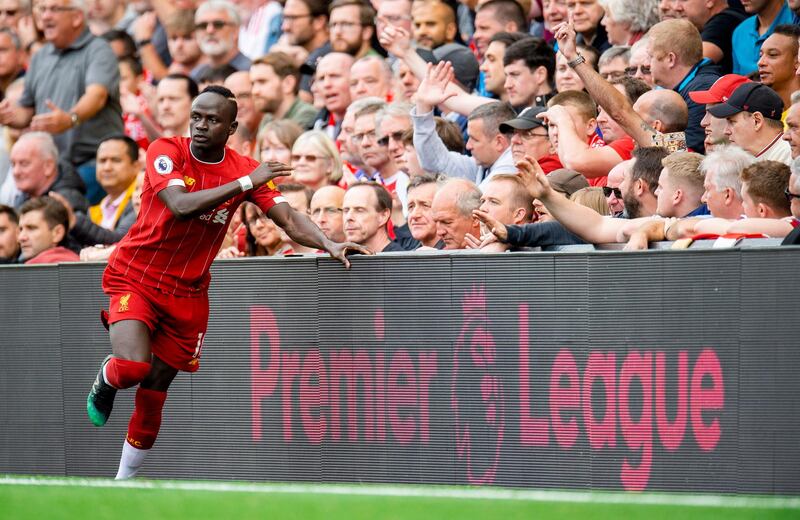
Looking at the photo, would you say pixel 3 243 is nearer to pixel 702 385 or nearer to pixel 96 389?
pixel 96 389

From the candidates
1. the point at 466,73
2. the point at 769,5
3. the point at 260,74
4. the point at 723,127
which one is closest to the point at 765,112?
the point at 723,127

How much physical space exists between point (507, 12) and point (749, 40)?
2.58 m

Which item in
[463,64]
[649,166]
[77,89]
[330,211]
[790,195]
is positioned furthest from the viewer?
[77,89]

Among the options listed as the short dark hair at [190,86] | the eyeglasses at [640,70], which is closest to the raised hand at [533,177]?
the eyeglasses at [640,70]

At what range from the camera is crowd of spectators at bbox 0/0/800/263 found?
776 centimetres

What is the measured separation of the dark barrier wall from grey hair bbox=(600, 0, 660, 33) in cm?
376

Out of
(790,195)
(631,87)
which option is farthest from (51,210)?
(790,195)

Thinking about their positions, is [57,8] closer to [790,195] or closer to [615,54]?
[615,54]

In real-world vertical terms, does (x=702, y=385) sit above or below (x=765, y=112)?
below

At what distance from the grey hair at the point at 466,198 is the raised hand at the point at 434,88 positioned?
1.22 meters

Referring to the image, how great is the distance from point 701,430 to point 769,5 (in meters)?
4.07

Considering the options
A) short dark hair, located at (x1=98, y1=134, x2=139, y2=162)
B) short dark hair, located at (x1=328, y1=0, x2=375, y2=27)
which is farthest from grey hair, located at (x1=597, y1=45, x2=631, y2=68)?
short dark hair, located at (x1=98, y1=134, x2=139, y2=162)

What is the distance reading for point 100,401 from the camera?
7875 millimetres

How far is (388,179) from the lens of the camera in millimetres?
11070
